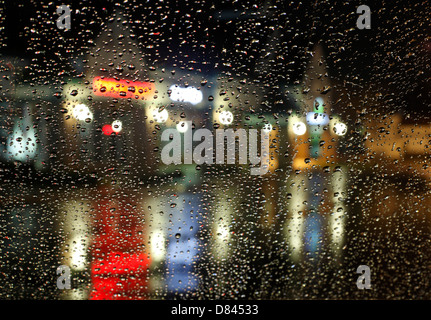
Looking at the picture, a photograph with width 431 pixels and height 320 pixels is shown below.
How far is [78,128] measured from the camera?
0.93 meters

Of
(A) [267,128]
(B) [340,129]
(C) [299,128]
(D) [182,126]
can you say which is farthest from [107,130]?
(B) [340,129]

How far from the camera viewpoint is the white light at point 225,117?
967 millimetres

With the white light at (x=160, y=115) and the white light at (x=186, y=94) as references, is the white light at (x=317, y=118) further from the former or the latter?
the white light at (x=160, y=115)

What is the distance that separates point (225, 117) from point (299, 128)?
9.9 inches

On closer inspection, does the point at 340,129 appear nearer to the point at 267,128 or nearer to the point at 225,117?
the point at 267,128

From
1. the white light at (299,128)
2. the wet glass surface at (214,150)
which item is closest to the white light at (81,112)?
the wet glass surface at (214,150)

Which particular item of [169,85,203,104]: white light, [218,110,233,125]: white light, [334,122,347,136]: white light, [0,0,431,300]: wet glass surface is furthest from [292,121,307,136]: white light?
[169,85,203,104]: white light

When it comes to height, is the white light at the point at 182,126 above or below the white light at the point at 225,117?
below

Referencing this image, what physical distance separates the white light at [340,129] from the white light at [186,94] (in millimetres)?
461

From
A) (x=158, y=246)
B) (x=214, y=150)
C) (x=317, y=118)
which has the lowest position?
(x=158, y=246)

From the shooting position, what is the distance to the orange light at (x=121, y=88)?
918mm

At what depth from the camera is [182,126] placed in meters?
0.97
